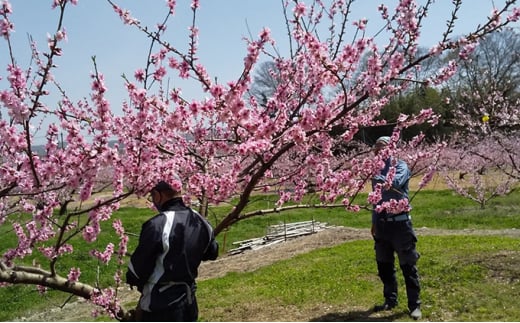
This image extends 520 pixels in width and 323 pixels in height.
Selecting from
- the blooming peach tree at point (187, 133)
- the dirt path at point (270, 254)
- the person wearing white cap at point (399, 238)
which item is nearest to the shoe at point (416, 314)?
the person wearing white cap at point (399, 238)

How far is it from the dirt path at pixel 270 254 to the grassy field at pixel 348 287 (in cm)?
39

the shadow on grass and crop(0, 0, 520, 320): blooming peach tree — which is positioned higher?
crop(0, 0, 520, 320): blooming peach tree

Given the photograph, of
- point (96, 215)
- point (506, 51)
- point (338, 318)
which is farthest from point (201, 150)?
point (506, 51)

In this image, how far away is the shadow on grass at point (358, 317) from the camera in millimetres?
5691

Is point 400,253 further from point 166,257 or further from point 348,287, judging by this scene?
point 166,257

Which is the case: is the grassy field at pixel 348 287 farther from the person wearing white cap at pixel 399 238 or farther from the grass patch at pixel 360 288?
the person wearing white cap at pixel 399 238

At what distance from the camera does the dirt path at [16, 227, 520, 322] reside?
8335mm

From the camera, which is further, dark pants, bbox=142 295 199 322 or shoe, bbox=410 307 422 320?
shoe, bbox=410 307 422 320

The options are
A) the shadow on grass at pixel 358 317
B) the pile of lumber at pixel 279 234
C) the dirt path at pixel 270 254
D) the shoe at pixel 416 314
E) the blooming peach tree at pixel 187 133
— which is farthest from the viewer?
the pile of lumber at pixel 279 234

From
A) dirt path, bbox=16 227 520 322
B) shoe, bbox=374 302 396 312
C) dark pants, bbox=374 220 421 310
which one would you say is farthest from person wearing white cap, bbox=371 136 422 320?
dirt path, bbox=16 227 520 322

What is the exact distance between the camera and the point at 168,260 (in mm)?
3027

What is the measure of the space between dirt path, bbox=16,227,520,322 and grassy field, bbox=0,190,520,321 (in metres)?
0.39

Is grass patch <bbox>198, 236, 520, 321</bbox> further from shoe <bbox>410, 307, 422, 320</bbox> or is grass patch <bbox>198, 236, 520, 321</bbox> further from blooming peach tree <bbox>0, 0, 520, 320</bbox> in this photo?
blooming peach tree <bbox>0, 0, 520, 320</bbox>

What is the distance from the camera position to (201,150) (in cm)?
414
